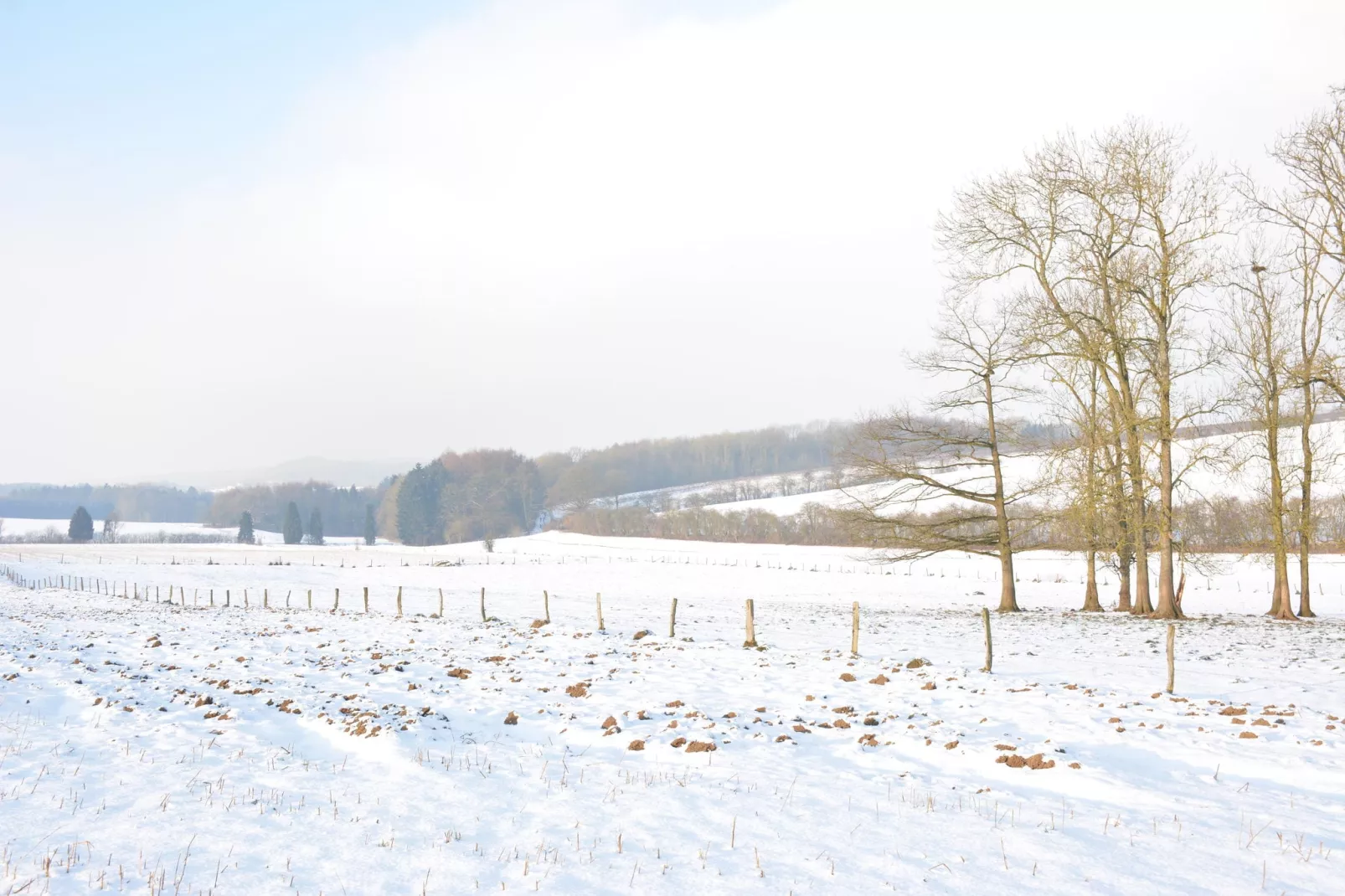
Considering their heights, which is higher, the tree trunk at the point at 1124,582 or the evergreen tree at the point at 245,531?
the tree trunk at the point at 1124,582

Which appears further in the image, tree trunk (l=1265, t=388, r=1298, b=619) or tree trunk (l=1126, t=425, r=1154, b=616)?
tree trunk (l=1265, t=388, r=1298, b=619)

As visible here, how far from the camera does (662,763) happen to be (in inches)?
363

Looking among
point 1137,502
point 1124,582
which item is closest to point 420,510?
point 1124,582

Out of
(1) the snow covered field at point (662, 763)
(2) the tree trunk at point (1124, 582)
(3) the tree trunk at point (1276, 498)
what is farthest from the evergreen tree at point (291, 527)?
(3) the tree trunk at point (1276, 498)

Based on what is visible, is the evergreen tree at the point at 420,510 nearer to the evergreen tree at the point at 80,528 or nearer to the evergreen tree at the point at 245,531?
the evergreen tree at the point at 245,531

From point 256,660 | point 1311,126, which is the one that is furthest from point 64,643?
point 1311,126

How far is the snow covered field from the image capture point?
626cm

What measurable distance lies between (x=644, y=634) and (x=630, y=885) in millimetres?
15014

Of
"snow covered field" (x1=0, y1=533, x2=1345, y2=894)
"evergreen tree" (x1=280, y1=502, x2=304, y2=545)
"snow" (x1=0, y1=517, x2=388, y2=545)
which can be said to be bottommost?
"snow" (x1=0, y1=517, x2=388, y2=545)

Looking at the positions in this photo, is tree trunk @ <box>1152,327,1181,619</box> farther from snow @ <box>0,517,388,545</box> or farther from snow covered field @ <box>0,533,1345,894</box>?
snow @ <box>0,517,388,545</box>

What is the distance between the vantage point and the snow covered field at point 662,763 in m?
6.26

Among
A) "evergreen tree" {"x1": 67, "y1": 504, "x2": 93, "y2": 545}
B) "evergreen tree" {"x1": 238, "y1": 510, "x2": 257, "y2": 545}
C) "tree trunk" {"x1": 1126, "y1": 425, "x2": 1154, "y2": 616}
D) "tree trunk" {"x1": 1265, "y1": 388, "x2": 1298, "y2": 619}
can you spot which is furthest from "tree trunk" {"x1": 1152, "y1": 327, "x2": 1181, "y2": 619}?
"evergreen tree" {"x1": 67, "y1": 504, "x2": 93, "y2": 545}

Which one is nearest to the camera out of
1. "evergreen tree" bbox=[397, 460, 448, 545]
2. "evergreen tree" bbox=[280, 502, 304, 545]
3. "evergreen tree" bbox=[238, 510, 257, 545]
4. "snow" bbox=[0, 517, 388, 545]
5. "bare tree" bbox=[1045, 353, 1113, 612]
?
"bare tree" bbox=[1045, 353, 1113, 612]

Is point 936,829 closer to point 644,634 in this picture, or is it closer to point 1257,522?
point 644,634
